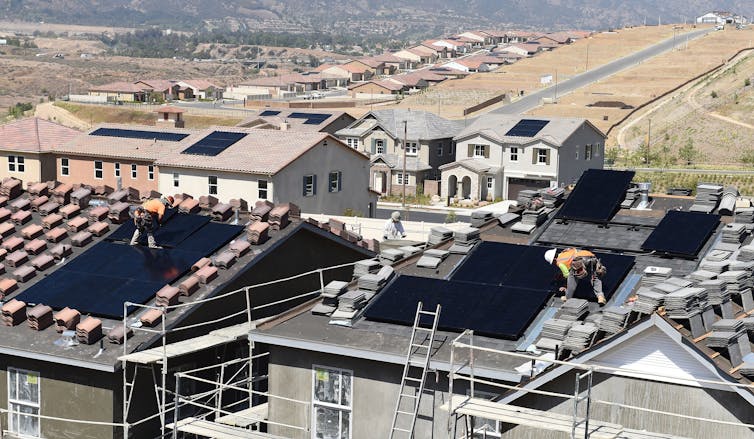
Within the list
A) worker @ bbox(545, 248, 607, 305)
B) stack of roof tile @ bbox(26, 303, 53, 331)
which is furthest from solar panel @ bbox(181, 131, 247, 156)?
worker @ bbox(545, 248, 607, 305)

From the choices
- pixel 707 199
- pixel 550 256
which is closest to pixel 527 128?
pixel 707 199

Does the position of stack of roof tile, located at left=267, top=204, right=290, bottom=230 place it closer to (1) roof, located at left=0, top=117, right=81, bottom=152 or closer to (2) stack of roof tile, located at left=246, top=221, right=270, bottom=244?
(2) stack of roof tile, located at left=246, top=221, right=270, bottom=244

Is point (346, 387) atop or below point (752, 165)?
atop

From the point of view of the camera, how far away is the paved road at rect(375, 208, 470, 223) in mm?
65188

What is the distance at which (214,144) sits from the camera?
59.2 meters

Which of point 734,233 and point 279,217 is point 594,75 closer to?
point 279,217

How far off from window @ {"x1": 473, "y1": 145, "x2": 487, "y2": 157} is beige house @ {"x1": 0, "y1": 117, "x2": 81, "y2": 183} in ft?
96.0

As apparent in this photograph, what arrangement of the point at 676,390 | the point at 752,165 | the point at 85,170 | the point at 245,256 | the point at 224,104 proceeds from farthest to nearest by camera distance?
1. the point at 224,104
2. the point at 752,165
3. the point at 85,170
4. the point at 245,256
5. the point at 676,390

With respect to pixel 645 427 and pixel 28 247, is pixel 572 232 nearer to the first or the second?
pixel 645 427

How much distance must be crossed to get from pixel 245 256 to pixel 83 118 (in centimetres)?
10565

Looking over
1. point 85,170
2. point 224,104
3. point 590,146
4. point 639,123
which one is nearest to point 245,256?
point 85,170

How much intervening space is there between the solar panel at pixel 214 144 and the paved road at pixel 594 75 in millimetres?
70973

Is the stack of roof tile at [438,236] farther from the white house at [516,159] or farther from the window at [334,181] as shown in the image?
the white house at [516,159]

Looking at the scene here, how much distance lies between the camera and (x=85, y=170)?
65875 millimetres
